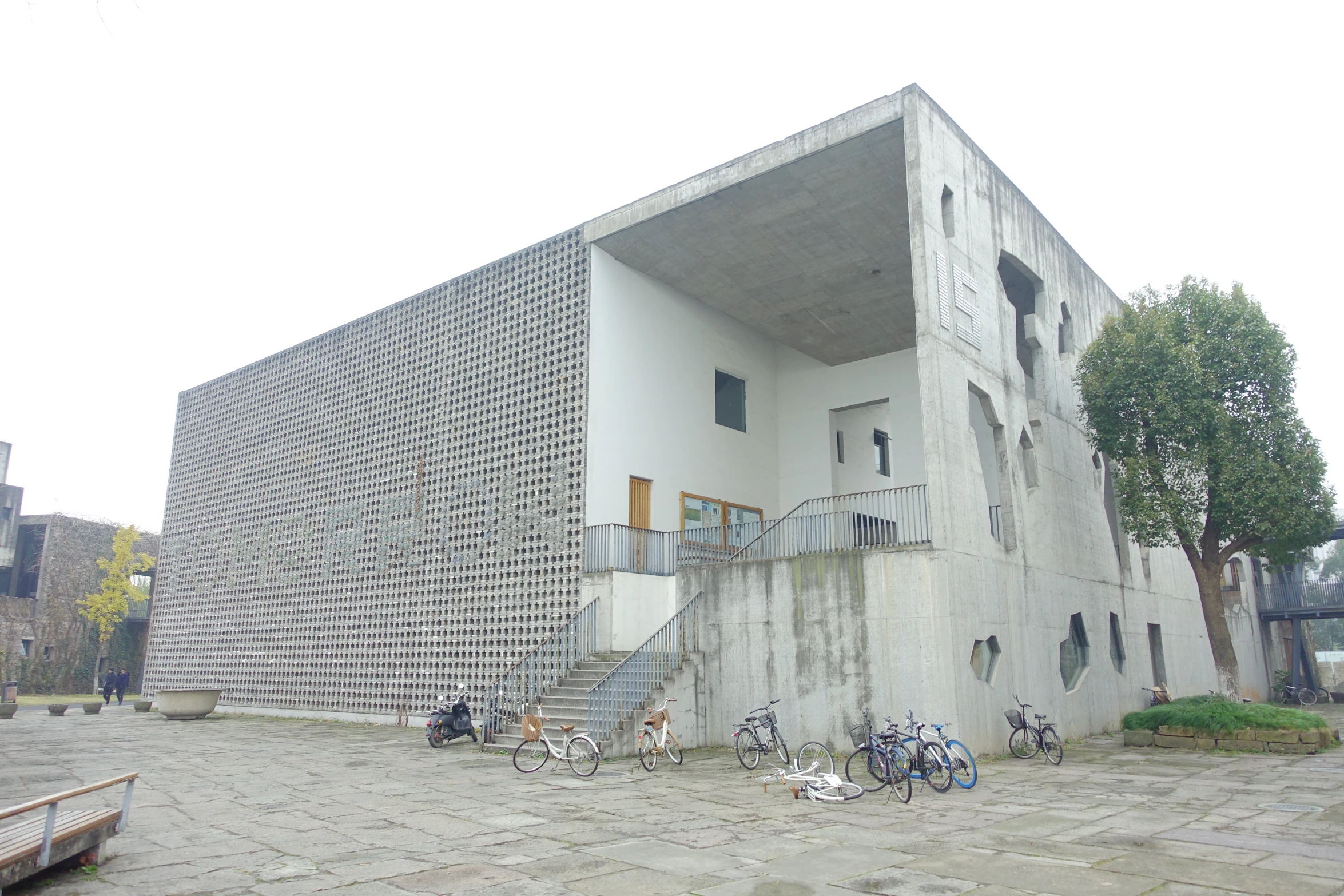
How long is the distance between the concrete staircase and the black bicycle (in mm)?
1979

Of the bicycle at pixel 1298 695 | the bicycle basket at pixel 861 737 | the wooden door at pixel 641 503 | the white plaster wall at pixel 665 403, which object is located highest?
the white plaster wall at pixel 665 403

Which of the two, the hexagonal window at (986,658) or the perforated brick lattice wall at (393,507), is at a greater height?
the perforated brick lattice wall at (393,507)

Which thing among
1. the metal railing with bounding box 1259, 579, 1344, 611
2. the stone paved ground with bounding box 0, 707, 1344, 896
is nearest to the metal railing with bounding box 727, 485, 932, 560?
the stone paved ground with bounding box 0, 707, 1344, 896

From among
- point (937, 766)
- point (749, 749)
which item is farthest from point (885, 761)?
point (749, 749)

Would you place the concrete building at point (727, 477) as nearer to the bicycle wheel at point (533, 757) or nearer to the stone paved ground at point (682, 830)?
the bicycle wheel at point (533, 757)

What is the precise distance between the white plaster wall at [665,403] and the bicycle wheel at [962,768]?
774 centimetres

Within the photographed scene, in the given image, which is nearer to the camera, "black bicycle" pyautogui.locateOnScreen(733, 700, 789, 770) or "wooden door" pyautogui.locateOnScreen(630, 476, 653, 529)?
"black bicycle" pyautogui.locateOnScreen(733, 700, 789, 770)

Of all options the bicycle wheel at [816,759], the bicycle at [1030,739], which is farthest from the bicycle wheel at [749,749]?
the bicycle at [1030,739]

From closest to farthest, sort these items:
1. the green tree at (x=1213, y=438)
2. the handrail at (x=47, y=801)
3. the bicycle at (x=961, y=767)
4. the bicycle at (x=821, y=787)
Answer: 1. the handrail at (x=47, y=801)
2. the bicycle at (x=821, y=787)
3. the bicycle at (x=961, y=767)
4. the green tree at (x=1213, y=438)

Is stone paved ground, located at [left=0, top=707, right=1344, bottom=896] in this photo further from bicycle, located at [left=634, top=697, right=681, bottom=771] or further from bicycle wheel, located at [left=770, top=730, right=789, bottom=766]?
bicycle wheel, located at [left=770, top=730, right=789, bottom=766]

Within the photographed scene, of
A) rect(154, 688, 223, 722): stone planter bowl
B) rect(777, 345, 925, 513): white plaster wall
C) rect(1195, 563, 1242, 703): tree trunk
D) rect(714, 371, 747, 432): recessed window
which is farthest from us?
rect(777, 345, 925, 513): white plaster wall

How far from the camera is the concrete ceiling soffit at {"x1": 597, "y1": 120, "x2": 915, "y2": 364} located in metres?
14.2

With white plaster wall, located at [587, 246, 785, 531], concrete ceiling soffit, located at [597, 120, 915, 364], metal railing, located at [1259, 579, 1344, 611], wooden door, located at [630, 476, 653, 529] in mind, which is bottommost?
metal railing, located at [1259, 579, 1344, 611]

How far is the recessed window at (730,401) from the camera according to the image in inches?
760
